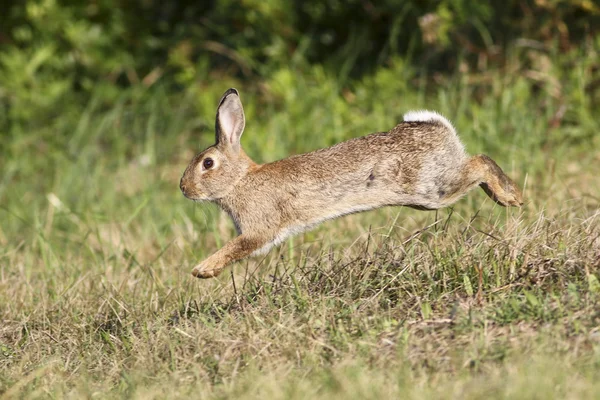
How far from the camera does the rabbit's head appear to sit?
505 cm

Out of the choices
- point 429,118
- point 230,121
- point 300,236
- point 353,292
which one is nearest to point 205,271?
point 353,292

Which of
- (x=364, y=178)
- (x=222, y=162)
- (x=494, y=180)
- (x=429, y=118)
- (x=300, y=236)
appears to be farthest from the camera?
A: (x=300, y=236)

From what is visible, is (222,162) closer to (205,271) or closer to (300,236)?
(205,271)

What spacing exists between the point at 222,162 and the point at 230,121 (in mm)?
235

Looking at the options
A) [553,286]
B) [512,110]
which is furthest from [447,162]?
[512,110]

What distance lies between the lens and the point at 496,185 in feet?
15.5

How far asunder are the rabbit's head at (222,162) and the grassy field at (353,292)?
0.48 meters

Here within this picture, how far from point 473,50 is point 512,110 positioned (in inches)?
38.1

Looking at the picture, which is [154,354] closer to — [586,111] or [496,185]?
[496,185]

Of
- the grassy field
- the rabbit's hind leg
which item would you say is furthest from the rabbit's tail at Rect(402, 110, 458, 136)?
the grassy field

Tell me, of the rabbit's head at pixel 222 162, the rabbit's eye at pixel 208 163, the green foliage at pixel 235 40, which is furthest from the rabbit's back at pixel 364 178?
the green foliage at pixel 235 40

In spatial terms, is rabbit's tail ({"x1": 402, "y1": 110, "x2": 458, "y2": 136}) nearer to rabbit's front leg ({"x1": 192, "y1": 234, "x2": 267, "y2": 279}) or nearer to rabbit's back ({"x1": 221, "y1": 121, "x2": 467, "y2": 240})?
rabbit's back ({"x1": 221, "y1": 121, "x2": 467, "y2": 240})

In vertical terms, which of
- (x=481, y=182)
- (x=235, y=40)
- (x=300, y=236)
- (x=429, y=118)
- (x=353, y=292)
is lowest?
(x=300, y=236)

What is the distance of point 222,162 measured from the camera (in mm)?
5086
